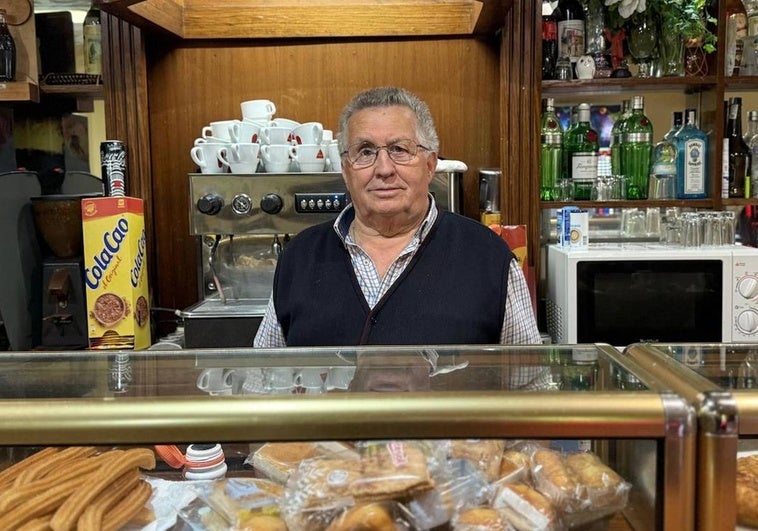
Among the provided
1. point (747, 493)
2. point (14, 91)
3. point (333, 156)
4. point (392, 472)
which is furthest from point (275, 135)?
point (747, 493)

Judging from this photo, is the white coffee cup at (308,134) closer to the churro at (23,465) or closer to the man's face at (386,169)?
the man's face at (386,169)

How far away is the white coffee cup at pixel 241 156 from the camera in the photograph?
2.51 m

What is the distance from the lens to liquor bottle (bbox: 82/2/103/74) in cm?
279

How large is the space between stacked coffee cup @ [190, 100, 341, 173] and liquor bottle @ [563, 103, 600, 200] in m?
0.89

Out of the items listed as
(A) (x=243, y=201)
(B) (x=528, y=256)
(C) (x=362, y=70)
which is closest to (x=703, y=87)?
(B) (x=528, y=256)

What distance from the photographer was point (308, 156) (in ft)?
8.34

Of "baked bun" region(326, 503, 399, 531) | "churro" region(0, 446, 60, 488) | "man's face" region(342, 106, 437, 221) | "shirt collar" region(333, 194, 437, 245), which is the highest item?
"man's face" region(342, 106, 437, 221)

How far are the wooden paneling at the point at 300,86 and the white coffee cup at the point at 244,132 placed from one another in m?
0.42

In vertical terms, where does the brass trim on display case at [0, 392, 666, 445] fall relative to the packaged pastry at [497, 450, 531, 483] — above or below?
above

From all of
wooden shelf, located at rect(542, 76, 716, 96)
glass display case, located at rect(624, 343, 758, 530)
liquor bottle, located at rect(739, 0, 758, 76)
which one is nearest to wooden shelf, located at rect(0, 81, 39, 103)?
wooden shelf, located at rect(542, 76, 716, 96)

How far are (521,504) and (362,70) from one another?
90.4 inches

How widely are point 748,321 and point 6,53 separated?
2.70 metres

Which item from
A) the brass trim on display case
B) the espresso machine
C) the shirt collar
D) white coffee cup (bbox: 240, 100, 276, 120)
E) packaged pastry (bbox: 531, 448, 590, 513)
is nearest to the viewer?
the brass trim on display case

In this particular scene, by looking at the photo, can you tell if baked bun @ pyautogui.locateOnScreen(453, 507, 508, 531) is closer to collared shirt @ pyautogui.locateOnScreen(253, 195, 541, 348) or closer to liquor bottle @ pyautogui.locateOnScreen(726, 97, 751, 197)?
collared shirt @ pyautogui.locateOnScreen(253, 195, 541, 348)
